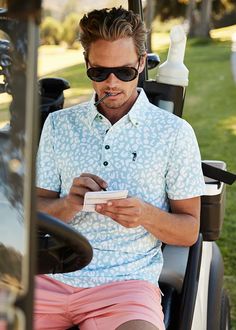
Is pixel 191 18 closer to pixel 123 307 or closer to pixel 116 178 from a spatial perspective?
pixel 116 178

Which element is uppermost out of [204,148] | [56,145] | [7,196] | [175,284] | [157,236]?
[7,196]

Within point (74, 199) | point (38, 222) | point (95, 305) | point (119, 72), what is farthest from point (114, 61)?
point (38, 222)

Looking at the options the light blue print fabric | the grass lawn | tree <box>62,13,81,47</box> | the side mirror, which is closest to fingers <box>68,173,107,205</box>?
the light blue print fabric

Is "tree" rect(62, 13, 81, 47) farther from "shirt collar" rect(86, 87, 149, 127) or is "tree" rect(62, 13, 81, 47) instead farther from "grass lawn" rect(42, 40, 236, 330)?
"shirt collar" rect(86, 87, 149, 127)

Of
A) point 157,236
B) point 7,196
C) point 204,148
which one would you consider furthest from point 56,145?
point 204,148

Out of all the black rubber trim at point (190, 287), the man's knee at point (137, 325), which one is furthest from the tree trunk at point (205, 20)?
the man's knee at point (137, 325)

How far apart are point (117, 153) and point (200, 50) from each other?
18445mm

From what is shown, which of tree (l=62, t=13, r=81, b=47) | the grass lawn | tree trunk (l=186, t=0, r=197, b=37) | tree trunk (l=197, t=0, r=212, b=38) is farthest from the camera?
tree trunk (l=186, t=0, r=197, b=37)

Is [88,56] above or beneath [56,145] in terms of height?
above

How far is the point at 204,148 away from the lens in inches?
319

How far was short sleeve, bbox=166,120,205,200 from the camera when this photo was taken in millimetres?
2207

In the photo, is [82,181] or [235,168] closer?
[82,181]

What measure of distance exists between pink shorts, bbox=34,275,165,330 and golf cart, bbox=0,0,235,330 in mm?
191

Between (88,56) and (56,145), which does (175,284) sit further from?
(88,56)
